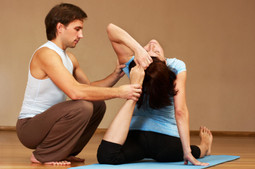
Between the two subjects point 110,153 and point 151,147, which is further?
point 151,147

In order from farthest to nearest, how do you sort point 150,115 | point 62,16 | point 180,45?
point 180,45 → point 150,115 → point 62,16

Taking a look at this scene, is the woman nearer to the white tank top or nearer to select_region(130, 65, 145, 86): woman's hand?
select_region(130, 65, 145, 86): woman's hand

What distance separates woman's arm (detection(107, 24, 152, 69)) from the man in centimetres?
18

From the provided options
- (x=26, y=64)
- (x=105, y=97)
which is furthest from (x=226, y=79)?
(x=105, y=97)

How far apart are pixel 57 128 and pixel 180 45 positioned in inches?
168

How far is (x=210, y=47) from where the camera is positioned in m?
6.49

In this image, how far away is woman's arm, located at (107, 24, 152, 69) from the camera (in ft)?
7.92

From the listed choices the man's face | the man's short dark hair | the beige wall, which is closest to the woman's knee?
the man's face

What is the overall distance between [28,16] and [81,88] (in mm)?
4053

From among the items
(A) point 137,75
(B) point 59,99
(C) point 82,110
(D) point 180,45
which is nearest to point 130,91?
(A) point 137,75

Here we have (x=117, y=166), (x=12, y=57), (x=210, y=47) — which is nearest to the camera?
(x=117, y=166)

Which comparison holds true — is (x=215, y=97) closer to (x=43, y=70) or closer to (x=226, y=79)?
(x=226, y=79)

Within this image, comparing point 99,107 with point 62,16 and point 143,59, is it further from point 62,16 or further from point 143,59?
point 62,16

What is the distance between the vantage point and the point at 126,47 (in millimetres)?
2707
